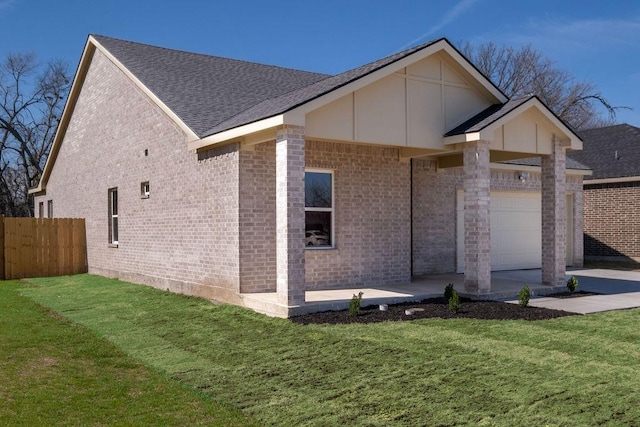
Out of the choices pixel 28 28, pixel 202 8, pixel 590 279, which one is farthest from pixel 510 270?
pixel 28 28

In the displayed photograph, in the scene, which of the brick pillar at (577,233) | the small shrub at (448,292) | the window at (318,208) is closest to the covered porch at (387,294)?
the small shrub at (448,292)

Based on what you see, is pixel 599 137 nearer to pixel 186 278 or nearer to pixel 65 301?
pixel 186 278

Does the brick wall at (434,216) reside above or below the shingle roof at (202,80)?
below

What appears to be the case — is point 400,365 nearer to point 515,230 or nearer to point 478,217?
point 478,217

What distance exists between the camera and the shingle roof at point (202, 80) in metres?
13.9

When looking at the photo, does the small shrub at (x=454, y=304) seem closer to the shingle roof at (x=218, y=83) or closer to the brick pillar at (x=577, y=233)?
the shingle roof at (x=218, y=83)

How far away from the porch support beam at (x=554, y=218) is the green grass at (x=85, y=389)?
371 inches

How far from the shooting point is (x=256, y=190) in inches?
463

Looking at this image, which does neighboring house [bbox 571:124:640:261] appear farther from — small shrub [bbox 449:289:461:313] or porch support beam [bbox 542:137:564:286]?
small shrub [bbox 449:289:461:313]

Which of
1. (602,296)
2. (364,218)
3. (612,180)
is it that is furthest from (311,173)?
(612,180)

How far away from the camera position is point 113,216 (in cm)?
1806

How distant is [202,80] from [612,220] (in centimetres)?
1619

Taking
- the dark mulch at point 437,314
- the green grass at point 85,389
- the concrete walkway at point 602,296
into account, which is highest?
the dark mulch at point 437,314

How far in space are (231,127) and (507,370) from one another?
22.8ft
